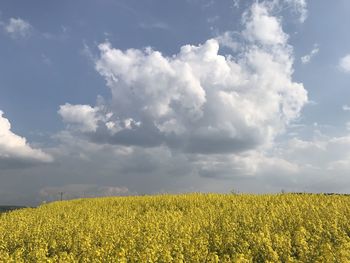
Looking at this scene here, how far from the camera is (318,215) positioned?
18.8 m

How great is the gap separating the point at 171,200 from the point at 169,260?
1869 centimetres

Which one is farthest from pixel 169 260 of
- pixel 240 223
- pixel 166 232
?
pixel 240 223

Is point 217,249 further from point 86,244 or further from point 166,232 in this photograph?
point 86,244

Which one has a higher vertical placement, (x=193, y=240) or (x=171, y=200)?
(x=171, y=200)

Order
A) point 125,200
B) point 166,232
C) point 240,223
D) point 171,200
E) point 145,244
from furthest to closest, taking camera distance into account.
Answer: point 125,200
point 171,200
point 240,223
point 166,232
point 145,244

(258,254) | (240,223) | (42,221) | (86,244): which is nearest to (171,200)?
(42,221)

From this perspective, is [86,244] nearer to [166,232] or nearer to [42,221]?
[166,232]

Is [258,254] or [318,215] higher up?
[318,215]

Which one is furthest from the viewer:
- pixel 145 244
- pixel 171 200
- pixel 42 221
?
pixel 171 200

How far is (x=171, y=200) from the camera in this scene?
100 feet

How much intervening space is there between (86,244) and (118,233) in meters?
1.93

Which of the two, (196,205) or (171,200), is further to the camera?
(171,200)

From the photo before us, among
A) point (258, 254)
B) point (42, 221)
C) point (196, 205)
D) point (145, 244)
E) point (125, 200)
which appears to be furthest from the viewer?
point (125, 200)

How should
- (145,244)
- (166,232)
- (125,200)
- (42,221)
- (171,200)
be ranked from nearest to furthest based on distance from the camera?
(145,244)
(166,232)
(42,221)
(171,200)
(125,200)
